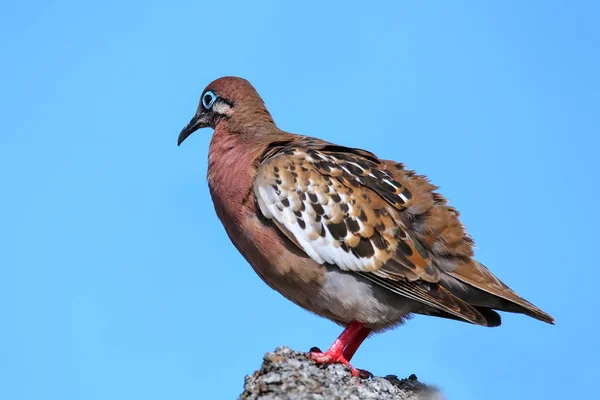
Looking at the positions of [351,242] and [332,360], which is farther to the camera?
[351,242]

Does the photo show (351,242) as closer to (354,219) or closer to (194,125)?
(354,219)

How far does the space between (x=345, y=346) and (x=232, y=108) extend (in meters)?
3.13

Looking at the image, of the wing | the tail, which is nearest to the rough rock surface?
the wing

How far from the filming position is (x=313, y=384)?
7.39m

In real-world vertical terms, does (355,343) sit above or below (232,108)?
below

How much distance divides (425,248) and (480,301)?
746 mm

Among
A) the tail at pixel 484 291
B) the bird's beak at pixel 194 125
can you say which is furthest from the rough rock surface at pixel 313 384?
the bird's beak at pixel 194 125

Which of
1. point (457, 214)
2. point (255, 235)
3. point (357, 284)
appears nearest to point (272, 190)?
point (255, 235)

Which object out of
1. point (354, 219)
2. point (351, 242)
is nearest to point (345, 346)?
point (351, 242)

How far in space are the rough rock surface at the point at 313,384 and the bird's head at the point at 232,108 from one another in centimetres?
303

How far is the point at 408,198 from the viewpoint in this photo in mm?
9180

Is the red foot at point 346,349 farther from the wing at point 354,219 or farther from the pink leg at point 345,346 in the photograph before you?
the wing at point 354,219

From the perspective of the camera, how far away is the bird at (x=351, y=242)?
8.78m

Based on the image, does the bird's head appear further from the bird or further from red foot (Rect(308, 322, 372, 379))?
red foot (Rect(308, 322, 372, 379))
